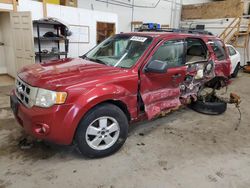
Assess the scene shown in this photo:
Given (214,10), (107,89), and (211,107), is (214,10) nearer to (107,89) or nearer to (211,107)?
(211,107)

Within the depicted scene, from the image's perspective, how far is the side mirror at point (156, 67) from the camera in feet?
8.23

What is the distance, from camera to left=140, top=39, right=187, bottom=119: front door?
2.70 meters

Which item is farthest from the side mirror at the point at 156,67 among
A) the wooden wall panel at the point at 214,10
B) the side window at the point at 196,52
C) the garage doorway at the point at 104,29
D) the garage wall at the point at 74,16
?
the wooden wall panel at the point at 214,10

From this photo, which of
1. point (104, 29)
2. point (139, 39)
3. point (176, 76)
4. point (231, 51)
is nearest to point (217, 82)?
point (176, 76)

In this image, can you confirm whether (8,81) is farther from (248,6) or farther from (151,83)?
(248,6)

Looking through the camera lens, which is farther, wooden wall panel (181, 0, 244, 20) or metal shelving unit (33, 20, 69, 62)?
wooden wall panel (181, 0, 244, 20)

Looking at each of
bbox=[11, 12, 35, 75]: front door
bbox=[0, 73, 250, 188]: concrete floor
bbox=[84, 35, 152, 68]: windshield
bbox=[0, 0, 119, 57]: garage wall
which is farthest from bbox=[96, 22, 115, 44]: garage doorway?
bbox=[0, 73, 250, 188]: concrete floor

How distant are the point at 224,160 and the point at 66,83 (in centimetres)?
210

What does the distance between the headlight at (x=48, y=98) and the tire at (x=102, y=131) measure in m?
0.33

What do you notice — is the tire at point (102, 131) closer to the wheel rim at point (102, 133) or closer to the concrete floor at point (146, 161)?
the wheel rim at point (102, 133)

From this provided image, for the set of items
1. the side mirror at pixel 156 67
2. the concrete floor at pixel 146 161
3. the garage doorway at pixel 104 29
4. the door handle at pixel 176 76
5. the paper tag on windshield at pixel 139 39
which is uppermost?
the garage doorway at pixel 104 29

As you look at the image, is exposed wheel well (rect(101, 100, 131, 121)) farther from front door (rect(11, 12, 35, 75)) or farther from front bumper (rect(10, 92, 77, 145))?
front door (rect(11, 12, 35, 75))

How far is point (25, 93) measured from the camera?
225 centimetres

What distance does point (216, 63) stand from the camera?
372 cm
